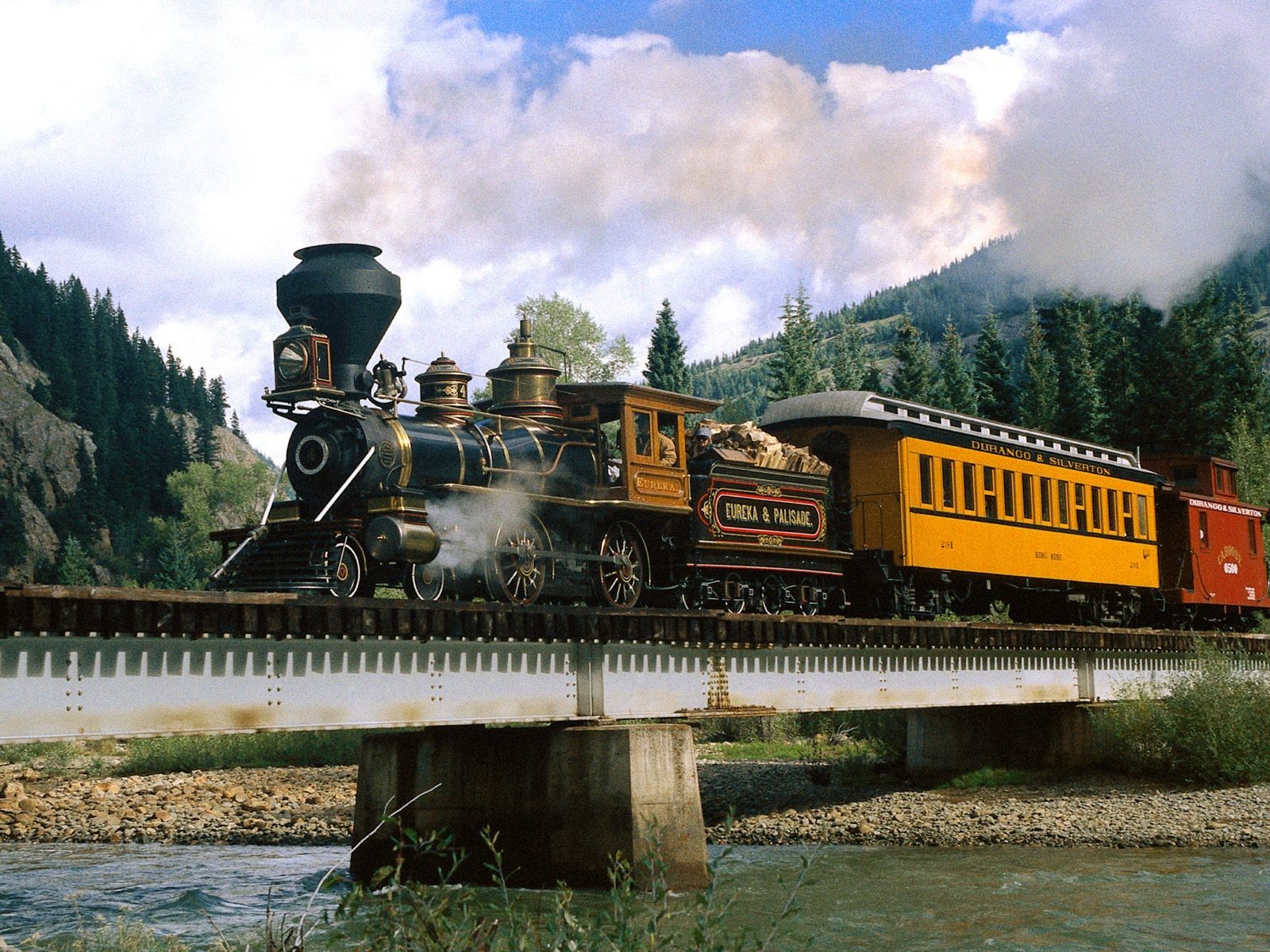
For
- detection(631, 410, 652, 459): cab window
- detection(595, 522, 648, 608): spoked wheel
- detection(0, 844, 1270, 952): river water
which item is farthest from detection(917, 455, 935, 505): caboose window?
detection(595, 522, 648, 608): spoked wheel

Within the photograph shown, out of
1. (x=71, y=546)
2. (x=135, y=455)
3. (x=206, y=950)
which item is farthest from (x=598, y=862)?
(x=135, y=455)

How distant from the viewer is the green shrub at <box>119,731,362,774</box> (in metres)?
39.4

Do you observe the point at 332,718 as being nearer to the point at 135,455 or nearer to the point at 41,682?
the point at 41,682

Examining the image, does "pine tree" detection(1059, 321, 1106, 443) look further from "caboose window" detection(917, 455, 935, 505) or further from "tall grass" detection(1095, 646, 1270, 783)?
"caboose window" detection(917, 455, 935, 505)

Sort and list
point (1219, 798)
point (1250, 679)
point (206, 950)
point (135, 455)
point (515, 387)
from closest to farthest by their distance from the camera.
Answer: point (206, 950), point (515, 387), point (1219, 798), point (1250, 679), point (135, 455)

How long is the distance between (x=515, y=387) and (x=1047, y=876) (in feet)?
33.7

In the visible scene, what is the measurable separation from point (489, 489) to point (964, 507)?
10953 mm

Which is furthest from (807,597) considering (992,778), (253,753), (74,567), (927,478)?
(74,567)

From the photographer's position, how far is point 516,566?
59.5 ft

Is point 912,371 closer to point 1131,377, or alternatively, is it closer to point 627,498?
point 1131,377

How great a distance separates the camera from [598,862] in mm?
16797

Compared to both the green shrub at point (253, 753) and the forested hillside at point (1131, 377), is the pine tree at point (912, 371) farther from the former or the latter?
the green shrub at point (253, 753)

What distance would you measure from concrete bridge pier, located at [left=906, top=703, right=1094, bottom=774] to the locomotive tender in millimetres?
2508

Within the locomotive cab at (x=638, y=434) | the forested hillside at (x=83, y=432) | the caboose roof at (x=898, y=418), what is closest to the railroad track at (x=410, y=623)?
the locomotive cab at (x=638, y=434)
